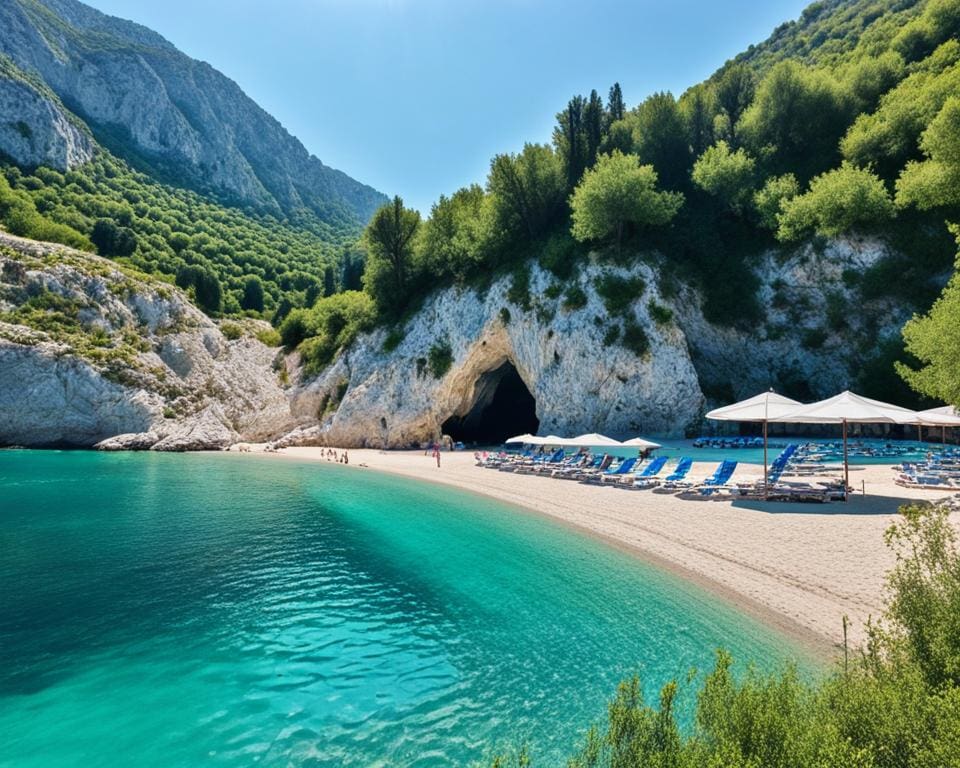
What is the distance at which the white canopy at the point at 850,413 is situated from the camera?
49.9 ft

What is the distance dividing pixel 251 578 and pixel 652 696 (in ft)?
33.9

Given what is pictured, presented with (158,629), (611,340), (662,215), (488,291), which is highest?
(662,215)

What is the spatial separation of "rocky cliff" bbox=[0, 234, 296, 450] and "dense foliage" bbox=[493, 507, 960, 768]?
52.6 m

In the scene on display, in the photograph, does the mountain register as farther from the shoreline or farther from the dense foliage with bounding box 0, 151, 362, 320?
the shoreline

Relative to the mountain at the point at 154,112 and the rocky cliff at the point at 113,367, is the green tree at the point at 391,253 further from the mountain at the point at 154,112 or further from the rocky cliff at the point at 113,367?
the mountain at the point at 154,112

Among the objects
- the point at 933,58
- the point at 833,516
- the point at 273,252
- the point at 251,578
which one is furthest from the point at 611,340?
the point at 273,252

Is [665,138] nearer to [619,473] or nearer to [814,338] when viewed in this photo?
[814,338]

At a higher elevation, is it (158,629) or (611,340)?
(611,340)

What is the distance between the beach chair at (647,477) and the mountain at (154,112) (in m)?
110

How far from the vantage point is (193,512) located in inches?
812

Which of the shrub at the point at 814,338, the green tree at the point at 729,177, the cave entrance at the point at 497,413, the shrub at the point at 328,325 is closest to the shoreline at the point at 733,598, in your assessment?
the shrub at the point at 814,338

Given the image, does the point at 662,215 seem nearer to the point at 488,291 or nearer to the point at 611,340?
the point at 611,340

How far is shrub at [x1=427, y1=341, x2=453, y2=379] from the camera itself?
137 feet

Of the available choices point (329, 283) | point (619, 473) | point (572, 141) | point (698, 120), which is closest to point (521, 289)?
point (572, 141)
